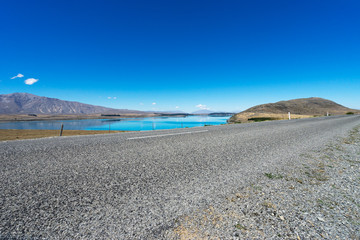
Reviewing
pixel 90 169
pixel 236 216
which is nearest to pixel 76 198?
pixel 90 169

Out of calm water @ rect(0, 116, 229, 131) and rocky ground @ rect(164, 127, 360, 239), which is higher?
rocky ground @ rect(164, 127, 360, 239)

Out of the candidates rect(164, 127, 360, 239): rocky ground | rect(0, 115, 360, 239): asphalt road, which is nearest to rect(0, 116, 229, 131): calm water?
rect(0, 115, 360, 239): asphalt road

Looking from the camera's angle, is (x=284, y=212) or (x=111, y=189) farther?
(x=111, y=189)

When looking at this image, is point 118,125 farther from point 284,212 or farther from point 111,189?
Answer: point 284,212

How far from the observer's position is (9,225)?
136cm

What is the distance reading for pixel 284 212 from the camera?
1.69m

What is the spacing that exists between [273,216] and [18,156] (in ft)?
17.1

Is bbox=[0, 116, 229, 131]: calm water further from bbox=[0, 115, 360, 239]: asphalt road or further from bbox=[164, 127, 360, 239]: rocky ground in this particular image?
bbox=[164, 127, 360, 239]: rocky ground

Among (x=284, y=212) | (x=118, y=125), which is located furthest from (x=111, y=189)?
(x=118, y=125)

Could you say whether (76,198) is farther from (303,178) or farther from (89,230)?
(303,178)

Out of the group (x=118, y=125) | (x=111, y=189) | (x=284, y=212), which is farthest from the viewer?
(x=118, y=125)

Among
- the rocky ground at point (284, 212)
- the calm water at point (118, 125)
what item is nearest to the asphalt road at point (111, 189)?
the rocky ground at point (284, 212)

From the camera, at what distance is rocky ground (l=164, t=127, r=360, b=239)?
138cm

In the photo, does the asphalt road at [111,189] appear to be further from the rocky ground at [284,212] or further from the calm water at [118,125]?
the calm water at [118,125]
